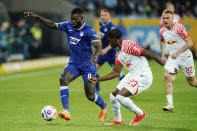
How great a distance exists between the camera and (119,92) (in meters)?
9.23

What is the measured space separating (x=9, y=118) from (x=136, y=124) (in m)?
3.02

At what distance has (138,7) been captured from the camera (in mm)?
28703

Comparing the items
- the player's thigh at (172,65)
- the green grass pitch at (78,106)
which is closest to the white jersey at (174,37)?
the player's thigh at (172,65)

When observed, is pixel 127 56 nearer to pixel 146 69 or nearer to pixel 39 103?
pixel 146 69

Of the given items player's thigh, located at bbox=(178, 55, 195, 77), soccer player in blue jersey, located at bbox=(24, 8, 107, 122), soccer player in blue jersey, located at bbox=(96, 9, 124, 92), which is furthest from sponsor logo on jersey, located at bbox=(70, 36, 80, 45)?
soccer player in blue jersey, located at bbox=(96, 9, 124, 92)

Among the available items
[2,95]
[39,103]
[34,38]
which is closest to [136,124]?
[39,103]

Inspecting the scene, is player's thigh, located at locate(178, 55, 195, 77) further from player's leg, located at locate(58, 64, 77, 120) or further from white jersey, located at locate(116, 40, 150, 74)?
player's leg, located at locate(58, 64, 77, 120)

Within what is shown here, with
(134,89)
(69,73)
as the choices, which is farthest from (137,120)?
(69,73)

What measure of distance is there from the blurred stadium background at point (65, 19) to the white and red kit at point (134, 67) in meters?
14.8

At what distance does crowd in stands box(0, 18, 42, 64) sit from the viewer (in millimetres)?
22503

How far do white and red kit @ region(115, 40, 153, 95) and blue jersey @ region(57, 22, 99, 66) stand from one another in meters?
0.98

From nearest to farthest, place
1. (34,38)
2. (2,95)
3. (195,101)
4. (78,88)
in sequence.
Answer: (195,101) < (2,95) < (78,88) < (34,38)

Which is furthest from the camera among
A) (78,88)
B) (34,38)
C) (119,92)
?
(34,38)

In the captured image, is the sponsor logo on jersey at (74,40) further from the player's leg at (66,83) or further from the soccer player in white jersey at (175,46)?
the soccer player in white jersey at (175,46)
